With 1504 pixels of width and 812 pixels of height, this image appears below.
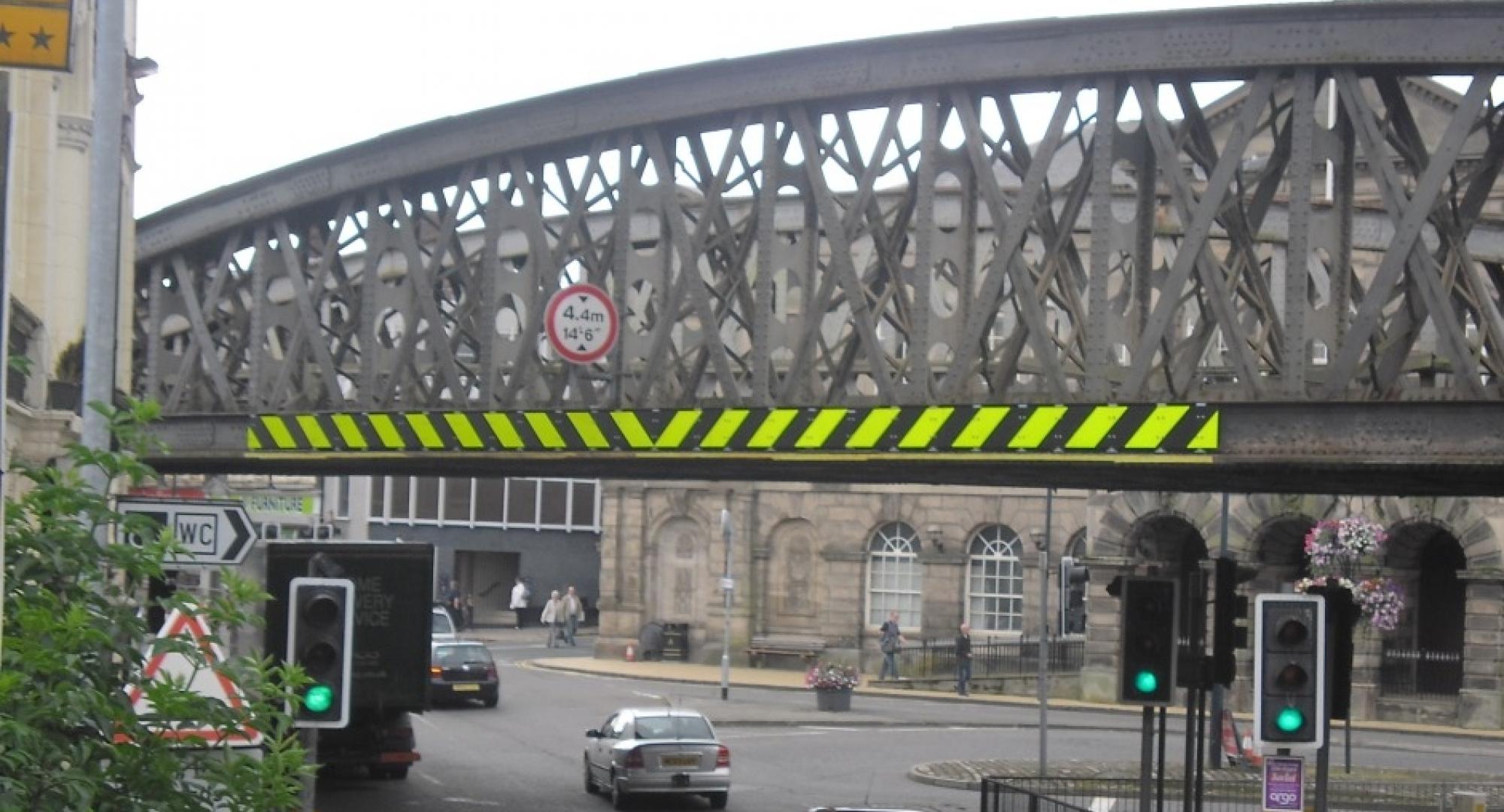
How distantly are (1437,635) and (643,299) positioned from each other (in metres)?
18.5

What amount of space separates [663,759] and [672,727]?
889mm

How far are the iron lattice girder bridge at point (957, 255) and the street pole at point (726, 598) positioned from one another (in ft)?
68.5

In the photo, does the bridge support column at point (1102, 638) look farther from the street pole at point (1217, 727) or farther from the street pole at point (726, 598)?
the street pole at point (1217, 727)

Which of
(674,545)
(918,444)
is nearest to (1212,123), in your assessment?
(674,545)

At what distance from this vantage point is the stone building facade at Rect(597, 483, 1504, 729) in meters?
49.6

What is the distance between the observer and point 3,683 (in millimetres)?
9367

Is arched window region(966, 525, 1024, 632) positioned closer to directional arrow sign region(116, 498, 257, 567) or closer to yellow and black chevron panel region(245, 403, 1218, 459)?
yellow and black chevron panel region(245, 403, 1218, 459)

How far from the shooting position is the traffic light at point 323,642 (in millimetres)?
14203

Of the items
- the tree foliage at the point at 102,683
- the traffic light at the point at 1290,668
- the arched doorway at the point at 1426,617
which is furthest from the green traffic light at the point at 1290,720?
the arched doorway at the point at 1426,617

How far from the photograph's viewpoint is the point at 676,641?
2516 inches

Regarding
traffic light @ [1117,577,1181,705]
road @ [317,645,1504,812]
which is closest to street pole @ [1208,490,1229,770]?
road @ [317,645,1504,812]

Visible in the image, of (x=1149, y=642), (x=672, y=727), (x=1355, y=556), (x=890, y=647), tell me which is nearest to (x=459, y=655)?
(x=890, y=647)

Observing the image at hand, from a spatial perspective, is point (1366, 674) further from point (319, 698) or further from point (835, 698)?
point (319, 698)

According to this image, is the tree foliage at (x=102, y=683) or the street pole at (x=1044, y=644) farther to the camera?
the street pole at (x=1044, y=644)
